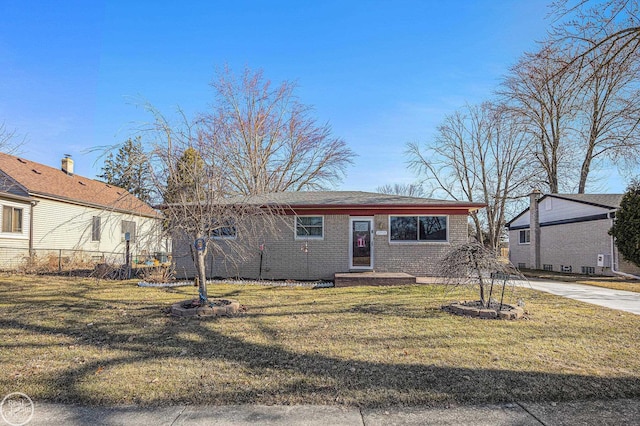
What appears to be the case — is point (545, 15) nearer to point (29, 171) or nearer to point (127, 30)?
point (127, 30)

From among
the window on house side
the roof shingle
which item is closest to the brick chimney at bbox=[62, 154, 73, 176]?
the roof shingle

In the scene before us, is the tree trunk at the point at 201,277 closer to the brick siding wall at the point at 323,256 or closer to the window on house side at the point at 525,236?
the brick siding wall at the point at 323,256

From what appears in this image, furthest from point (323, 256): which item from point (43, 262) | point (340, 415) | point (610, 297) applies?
point (43, 262)

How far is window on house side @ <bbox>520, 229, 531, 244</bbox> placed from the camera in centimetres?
2456

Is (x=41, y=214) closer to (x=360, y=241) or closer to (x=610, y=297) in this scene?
(x=360, y=241)

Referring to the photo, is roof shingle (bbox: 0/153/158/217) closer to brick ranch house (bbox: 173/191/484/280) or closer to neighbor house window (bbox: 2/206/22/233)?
neighbor house window (bbox: 2/206/22/233)

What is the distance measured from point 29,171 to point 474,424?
74.9 feet

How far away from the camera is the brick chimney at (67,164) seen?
74.5 feet

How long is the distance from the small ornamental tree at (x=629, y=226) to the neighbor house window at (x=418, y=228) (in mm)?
7621

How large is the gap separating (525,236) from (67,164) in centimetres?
2931

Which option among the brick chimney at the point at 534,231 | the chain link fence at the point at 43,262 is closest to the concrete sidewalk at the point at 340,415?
the chain link fence at the point at 43,262

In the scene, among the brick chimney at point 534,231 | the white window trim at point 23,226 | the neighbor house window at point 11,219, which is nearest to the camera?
the white window trim at point 23,226

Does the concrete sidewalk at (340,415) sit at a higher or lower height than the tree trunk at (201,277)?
lower

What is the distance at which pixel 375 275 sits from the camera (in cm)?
1217
